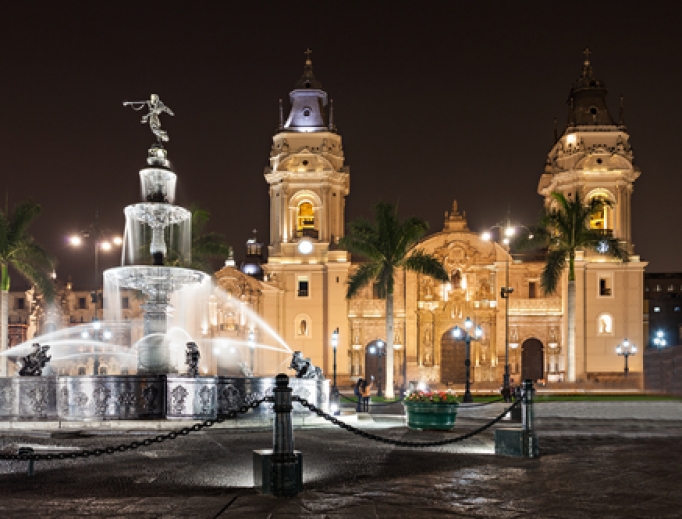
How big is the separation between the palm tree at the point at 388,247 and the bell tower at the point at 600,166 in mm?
23179

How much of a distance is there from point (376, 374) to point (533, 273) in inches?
569

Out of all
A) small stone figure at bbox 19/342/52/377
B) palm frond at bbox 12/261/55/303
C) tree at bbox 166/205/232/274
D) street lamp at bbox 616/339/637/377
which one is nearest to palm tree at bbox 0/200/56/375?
palm frond at bbox 12/261/55/303

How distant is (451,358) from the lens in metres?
62.8

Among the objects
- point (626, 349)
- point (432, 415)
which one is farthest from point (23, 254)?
point (626, 349)

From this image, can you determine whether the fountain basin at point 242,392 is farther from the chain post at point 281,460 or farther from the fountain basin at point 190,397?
the chain post at point 281,460

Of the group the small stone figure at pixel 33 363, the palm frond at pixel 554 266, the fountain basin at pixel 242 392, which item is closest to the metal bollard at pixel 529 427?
the fountain basin at pixel 242 392

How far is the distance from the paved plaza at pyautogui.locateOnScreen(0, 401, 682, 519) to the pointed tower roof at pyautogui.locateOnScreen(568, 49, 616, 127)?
50.7 m

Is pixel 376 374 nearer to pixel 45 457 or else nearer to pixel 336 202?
pixel 336 202

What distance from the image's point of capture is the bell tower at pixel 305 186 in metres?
63.5

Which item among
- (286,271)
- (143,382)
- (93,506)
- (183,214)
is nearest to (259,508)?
(93,506)

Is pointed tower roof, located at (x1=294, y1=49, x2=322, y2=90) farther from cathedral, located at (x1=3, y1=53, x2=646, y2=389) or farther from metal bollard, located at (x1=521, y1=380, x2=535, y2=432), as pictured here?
metal bollard, located at (x1=521, y1=380, x2=535, y2=432)

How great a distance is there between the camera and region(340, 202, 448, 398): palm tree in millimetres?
44125

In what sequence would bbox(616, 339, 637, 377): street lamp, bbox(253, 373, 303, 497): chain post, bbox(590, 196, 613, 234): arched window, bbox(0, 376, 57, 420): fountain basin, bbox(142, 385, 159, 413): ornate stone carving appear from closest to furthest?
bbox(253, 373, 303, 497): chain post < bbox(142, 385, 159, 413): ornate stone carving < bbox(0, 376, 57, 420): fountain basin < bbox(616, 339, 637, 377): street lamp < bbox(590, 196, 613, 234): arched window

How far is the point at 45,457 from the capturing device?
9.77 meters
